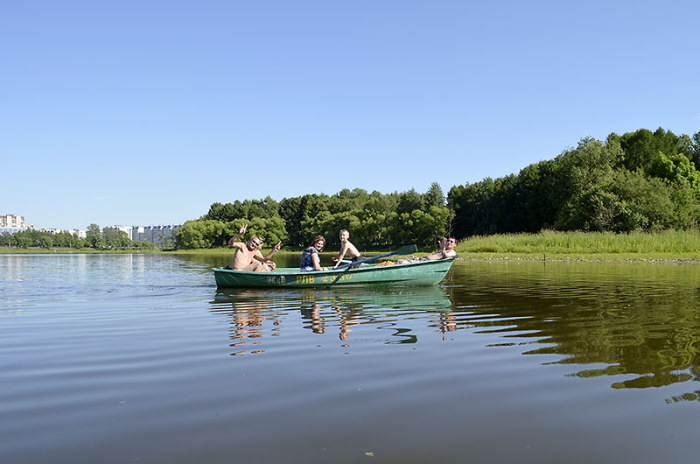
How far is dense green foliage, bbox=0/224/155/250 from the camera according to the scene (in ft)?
525

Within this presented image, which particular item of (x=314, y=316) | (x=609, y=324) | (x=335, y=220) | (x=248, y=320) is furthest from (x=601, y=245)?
(x=335, y=220)

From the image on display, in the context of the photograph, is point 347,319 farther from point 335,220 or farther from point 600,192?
point 335,220

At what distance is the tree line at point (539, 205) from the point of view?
48.7 metres

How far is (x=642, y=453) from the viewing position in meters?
3.49

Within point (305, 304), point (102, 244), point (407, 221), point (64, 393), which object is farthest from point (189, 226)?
point (64, 393)

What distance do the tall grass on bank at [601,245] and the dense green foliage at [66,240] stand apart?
15131cm

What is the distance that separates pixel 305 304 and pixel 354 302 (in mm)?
1159

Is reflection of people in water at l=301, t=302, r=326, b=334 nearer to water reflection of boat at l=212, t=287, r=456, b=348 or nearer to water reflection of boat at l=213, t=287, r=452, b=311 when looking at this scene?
water reflection of boat at l=212, t=287, r=456, b=348

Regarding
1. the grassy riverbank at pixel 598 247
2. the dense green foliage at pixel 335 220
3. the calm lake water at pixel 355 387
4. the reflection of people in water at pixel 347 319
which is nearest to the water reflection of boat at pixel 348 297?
the reflection of people in water at pixel 347 319

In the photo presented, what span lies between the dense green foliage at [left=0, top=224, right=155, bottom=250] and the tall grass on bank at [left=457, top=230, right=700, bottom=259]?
496 feet

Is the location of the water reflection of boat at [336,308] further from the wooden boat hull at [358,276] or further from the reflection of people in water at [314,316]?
the wooden boat hull at [358,276]

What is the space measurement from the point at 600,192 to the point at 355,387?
2007 inches

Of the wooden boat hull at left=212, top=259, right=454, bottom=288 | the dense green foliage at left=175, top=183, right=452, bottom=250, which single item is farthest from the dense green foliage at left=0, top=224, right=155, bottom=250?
the wooden boat hull at left=212, top=259, right=454, bottom=288

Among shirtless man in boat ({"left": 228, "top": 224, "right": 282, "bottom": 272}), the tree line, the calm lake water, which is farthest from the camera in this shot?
the tree line
